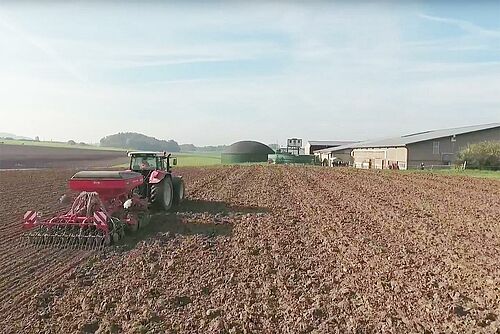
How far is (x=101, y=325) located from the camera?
4.50 meters

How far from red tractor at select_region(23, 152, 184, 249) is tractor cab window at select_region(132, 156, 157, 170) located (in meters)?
0.33

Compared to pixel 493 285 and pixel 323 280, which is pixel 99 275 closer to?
pixel 323 280

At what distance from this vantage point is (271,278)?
234 inches

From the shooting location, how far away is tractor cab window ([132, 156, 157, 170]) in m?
11.4

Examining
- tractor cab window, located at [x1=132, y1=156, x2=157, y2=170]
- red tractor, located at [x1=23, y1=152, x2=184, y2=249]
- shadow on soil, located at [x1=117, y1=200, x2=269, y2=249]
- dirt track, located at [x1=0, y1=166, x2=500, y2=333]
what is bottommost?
dirt track, located at [x1=0, y1=166, x2=500, y2=333]

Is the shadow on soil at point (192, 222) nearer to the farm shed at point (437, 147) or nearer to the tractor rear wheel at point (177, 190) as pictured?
the tractor rear wheel at point (177, 190)

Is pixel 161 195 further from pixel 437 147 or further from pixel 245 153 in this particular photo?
pixel 245 153

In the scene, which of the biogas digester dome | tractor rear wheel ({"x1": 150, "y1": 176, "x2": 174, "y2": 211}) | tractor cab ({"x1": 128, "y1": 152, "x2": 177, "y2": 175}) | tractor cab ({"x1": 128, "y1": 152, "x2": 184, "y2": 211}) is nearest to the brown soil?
the biogas digester dome

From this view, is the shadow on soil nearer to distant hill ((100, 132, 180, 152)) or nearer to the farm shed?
the farm shed

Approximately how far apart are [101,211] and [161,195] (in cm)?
250

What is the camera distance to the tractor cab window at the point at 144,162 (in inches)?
450

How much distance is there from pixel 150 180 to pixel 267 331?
Result: 6.83 meters

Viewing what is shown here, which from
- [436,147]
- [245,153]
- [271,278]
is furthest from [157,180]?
[245,153]

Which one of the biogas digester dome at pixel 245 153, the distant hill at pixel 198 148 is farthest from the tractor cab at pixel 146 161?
the distant hill at pixel 198 148
